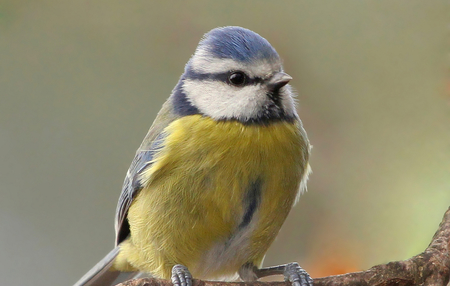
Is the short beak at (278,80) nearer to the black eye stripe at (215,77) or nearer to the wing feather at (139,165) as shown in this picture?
the black eye stripe at (215,77)

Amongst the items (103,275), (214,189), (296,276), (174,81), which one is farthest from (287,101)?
(103,275)

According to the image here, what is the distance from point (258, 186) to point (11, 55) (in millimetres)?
1176

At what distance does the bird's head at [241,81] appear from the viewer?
4.25ft

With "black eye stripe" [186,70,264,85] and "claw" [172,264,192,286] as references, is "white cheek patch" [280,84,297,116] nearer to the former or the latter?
"black eye stripe" [186,70,264,85]

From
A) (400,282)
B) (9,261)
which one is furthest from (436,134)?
(9,261)

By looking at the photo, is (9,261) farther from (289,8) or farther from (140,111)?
(289,8)

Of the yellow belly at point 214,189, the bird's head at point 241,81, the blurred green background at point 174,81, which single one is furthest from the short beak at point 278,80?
the blurred green background at point 174,81

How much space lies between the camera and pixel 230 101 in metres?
1.32

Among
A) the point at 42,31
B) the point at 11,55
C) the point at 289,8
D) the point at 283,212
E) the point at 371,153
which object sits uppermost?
the point at 289,8

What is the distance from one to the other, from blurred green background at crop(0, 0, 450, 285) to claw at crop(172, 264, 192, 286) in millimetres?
430

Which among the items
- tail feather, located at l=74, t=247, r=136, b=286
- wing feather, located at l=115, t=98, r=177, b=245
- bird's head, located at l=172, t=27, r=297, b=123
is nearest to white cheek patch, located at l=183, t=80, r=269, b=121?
bird's head, located at l=172, t=27, r=297, b=123

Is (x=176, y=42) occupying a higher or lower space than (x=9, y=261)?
higher

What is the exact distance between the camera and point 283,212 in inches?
55.4

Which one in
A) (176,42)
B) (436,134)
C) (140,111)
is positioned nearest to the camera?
(436,134)
